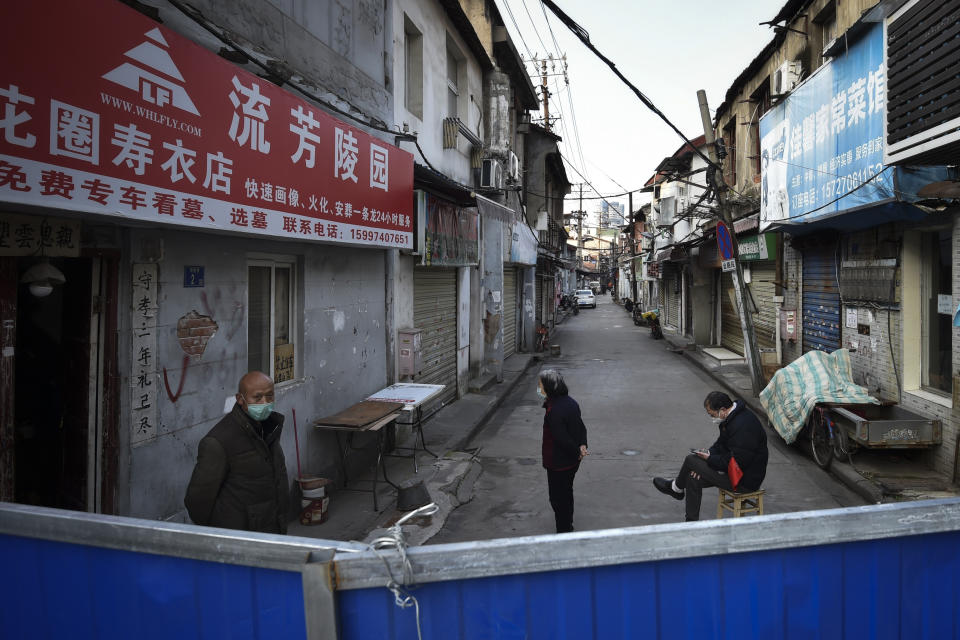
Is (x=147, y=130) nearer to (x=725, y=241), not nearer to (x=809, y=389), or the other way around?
(x=809, y=389)

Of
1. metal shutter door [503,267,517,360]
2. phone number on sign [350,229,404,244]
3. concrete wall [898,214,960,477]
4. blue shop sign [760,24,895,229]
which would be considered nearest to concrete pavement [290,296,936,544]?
concrete wall [898,214,960,477]

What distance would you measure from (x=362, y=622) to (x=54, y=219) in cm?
339

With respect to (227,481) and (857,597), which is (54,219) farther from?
(857,597)

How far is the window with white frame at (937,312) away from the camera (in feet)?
26.1

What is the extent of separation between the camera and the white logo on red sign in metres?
3.68

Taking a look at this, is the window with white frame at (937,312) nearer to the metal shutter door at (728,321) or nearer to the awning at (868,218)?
the awning at (868,218)

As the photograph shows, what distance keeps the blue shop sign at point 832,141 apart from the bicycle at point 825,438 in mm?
2867

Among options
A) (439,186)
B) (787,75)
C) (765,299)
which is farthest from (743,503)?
(765,299)

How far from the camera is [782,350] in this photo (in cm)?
1416

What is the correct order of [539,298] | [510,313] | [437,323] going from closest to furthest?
1. [437,323]
2. [510,313]
3. [539,298]

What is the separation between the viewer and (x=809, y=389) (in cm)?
885

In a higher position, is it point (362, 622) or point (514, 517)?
point (362, 622)

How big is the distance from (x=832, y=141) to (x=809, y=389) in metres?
3.55

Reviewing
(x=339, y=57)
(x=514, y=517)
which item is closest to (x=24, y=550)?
(x=514, y=517)
